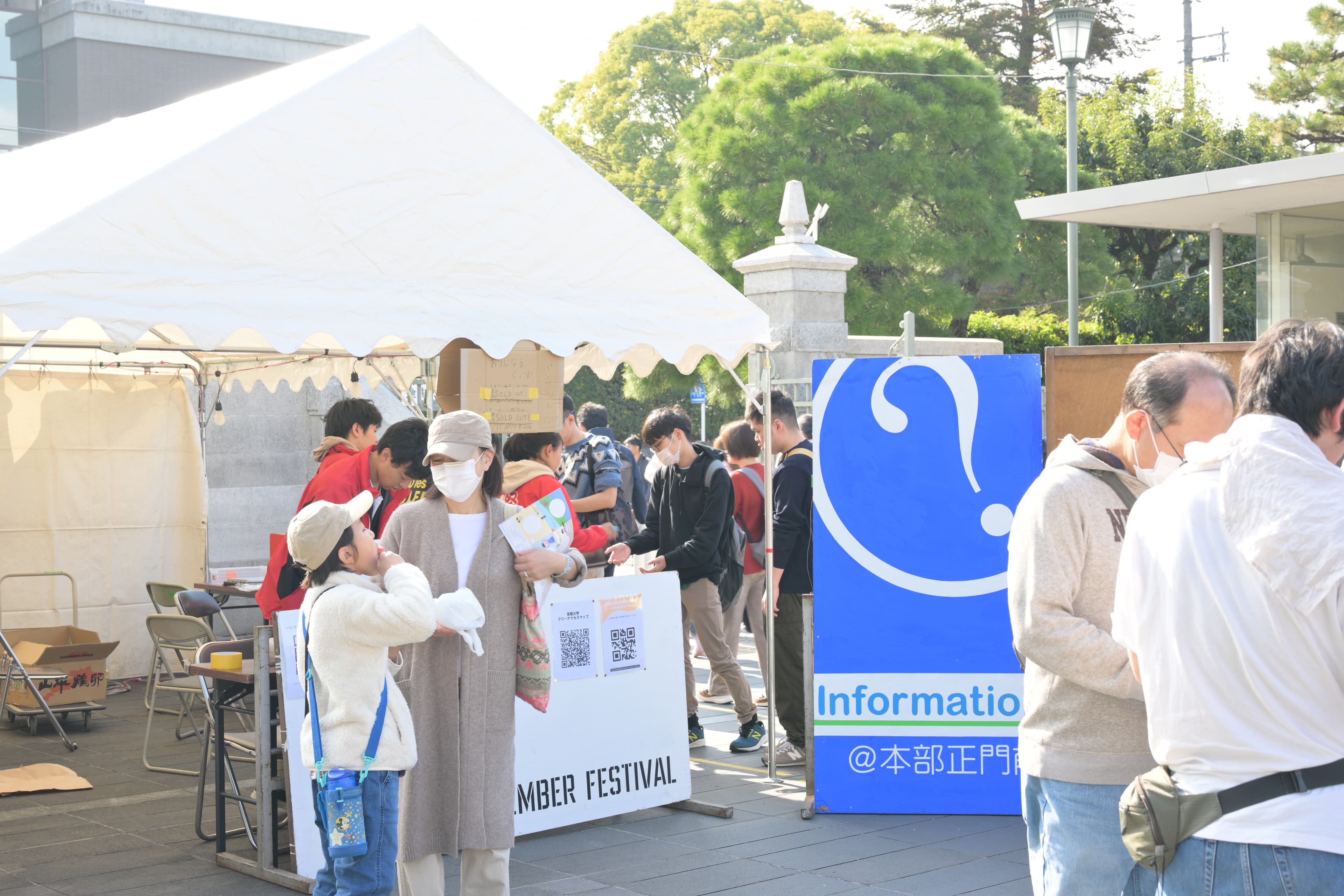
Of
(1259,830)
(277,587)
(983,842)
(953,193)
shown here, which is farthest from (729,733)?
(953,193)

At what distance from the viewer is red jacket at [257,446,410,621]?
523cm

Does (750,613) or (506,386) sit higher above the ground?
(506,386)

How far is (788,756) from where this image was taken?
264 inches

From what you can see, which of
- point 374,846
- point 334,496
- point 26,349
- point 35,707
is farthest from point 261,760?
point 35,707

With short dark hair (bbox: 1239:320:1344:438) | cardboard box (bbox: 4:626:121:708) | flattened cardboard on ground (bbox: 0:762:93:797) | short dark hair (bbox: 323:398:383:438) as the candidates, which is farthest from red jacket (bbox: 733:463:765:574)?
short dark hair (bbox: 1239:320:1344:438)

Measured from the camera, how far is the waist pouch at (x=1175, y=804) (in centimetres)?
195

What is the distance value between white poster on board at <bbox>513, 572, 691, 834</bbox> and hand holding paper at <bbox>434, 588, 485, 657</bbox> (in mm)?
1751

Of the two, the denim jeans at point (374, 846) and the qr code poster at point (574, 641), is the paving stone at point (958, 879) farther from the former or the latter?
the denim jeans at point (374, 846)

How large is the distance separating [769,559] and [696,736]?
149 cm

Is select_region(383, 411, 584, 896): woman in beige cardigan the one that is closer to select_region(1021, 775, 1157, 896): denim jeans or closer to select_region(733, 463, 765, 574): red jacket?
select_region(1021, 775, 1157, 896): denim jeans

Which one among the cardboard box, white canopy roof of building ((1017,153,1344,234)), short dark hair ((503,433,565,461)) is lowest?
the cardboard box

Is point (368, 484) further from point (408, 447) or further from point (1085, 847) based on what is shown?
point (1085, 847)

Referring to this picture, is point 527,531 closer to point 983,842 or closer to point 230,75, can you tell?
point 983,842

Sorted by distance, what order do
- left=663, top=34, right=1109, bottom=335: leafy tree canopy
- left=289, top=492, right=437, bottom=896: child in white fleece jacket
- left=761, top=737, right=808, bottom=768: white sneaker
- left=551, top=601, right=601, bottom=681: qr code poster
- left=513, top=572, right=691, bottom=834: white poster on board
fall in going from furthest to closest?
left=663, top=34, right=1109, bottom=335: leafy tree canopy → left=761, top=737, right=808, bottom=768: white sneaker → left=551, top=601, right=601, bottom=681: qr code poster → left=513, top=572, right=691, bottom=834: white poster on board → left=289, top=492, right=437, bottom=896: child in white fleece jacket
